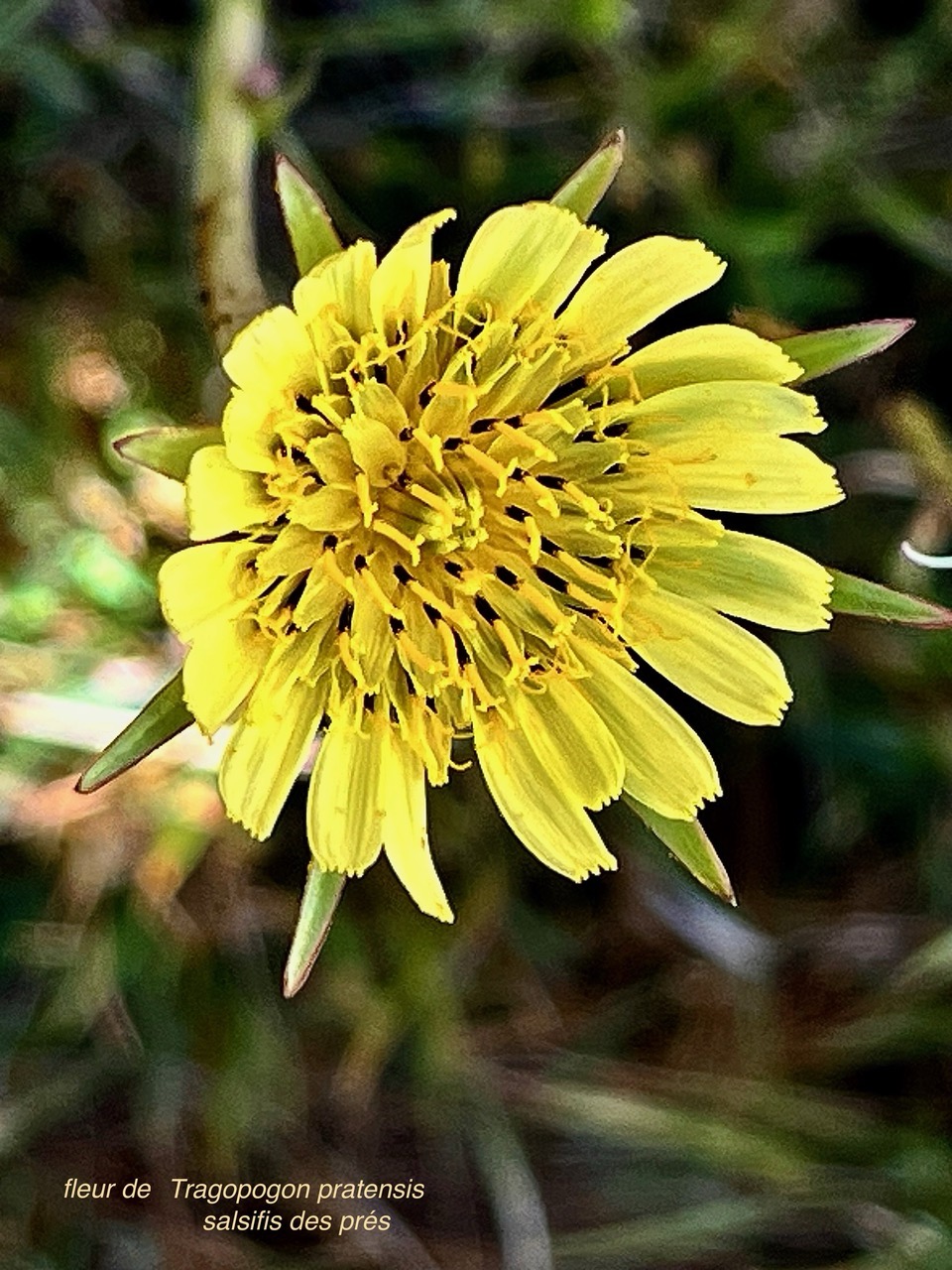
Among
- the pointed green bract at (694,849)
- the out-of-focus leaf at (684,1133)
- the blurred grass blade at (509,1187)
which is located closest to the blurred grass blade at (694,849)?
the pointed green bract at (694,849)

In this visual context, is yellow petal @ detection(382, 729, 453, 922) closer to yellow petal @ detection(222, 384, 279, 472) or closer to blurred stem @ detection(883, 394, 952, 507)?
yellow petal @ detection(222, 384, 279, 472)

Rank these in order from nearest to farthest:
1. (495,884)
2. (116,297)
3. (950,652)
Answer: (950,652)
(116,297)
(495,884)

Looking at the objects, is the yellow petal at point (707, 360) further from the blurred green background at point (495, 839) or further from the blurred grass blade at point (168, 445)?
the blurred green background at point (495, 839)

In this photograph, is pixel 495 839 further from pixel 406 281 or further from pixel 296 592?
pixel 406 281

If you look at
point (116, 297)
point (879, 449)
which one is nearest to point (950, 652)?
point (879, 449)

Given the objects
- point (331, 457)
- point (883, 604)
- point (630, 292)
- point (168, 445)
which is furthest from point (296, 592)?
point (883, 604)

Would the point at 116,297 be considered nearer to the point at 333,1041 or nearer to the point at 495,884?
the point at 495,884
